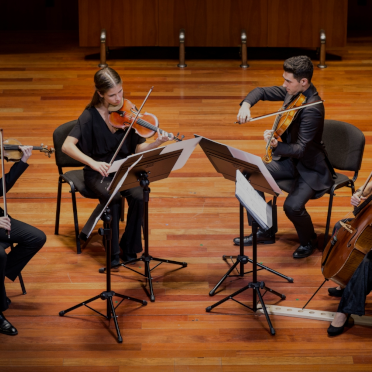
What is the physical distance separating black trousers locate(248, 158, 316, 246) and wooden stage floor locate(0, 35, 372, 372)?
0.56 feet

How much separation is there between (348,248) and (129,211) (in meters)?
1.23

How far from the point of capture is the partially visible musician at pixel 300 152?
3.26 metres

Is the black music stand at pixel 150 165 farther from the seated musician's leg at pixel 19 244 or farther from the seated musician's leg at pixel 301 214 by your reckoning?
the seated musician's leg at pixel 301 214

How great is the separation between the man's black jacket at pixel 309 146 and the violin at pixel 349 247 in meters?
0.50

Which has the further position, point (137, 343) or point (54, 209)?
point (54, 209)

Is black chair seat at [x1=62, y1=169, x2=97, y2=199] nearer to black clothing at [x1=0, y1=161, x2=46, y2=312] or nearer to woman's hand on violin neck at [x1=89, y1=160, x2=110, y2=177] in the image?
woman's hand on violin neck at [x1=89, y1=160, x2=110, y2=177]

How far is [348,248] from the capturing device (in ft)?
9.08

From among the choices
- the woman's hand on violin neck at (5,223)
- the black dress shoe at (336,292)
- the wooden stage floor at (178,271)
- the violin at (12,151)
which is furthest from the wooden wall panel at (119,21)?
the black dress shoe at (336,292)

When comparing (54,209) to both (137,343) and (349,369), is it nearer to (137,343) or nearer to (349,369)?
(137,343)

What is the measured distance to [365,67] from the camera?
243 inches

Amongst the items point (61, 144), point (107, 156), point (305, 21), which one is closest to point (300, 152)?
point (107, 156)

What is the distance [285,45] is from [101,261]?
3698mm

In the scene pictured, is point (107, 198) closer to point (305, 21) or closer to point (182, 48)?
point (182, 48)

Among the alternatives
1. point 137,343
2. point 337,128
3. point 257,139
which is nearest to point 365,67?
point 257,139
